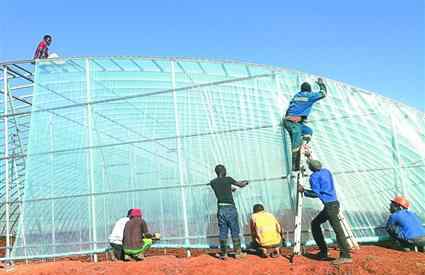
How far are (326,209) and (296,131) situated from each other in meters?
2.24

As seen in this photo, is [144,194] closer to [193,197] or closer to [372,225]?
[193,197]

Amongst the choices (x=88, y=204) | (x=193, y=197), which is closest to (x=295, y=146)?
(x=193, y=197)

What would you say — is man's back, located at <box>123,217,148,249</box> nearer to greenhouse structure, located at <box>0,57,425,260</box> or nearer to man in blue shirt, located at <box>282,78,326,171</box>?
greenhouse structure, located at <box>0,57,425,260</box>

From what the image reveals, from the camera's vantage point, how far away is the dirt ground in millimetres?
7996

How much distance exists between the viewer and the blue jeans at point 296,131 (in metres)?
10.1

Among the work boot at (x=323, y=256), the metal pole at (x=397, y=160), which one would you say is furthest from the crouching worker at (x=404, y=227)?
the work boot at (x=323, y=256)

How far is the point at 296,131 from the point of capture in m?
10.2

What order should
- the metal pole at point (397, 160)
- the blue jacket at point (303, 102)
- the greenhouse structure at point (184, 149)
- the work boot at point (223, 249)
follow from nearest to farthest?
the work boot at point (223, 249), the blue jacket at point (303, 102), the metal pole at point (397, 160), the greenhouse structure at point (184, 149)

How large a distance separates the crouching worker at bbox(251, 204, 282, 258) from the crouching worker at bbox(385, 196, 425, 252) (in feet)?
7.24

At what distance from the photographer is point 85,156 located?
12.5 meters

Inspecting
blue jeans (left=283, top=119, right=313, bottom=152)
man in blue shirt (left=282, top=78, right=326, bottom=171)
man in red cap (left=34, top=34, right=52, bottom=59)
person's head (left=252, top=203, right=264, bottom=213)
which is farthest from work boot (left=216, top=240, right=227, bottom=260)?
man in red cap (left=34, top=34, right=52, bottom=59)

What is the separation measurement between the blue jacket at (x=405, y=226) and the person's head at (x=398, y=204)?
14cm

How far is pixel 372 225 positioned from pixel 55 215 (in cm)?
775

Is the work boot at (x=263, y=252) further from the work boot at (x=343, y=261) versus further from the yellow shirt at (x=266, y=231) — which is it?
the work boot at (x=343, y=261)
